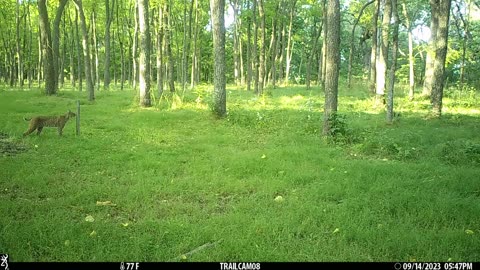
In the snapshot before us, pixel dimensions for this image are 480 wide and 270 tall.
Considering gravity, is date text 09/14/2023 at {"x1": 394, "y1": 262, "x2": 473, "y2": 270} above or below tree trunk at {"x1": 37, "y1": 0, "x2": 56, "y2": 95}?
below

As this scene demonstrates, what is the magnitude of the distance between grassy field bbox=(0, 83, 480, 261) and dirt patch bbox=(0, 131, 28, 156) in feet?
0.14

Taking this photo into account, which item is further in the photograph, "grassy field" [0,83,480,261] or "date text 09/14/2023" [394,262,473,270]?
"grassy field" [0,83,480,261]

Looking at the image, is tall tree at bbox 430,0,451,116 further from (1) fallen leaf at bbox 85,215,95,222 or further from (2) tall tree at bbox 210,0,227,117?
(1) fallen leaf at bbox 85,215,95,222

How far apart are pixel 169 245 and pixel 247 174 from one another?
9.97ft

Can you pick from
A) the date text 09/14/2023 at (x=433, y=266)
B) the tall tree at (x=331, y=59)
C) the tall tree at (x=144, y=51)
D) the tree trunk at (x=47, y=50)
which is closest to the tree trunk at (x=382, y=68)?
the tall tree at (x=331, y=59)

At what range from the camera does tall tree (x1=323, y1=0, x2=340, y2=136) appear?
10.1 meters

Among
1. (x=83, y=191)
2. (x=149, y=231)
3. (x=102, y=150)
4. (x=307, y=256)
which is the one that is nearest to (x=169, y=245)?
(x=149, y=231)

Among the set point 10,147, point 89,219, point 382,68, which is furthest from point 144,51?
point 89,219

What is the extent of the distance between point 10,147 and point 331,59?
27.2ft

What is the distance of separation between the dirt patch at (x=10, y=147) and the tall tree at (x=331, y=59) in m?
7.60

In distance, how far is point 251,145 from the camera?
31.9ft

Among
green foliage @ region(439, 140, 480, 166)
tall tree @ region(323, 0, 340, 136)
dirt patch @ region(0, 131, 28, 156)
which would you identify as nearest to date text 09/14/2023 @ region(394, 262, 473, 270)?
green foliage @ region(439, 140, 480, 166)

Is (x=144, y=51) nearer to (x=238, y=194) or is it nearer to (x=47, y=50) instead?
(x=47, y=50)

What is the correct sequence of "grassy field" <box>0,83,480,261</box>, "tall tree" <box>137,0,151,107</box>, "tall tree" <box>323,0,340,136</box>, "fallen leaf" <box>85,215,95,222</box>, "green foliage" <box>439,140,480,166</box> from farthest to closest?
"tall tree" <box>137,0,151,107</box> < "tall tree" <box>323,0,340,136</box> < "green foliage" <box>439,140,480,166</box> < "fallen leaf" <box>85,215,95,222</box> < "grassy field" <box>0,83,480,261</box>
